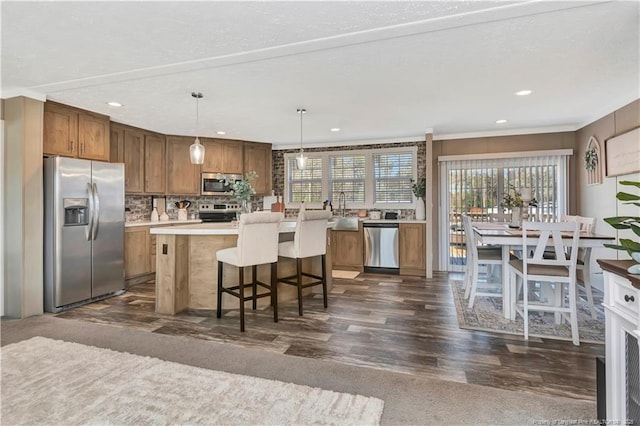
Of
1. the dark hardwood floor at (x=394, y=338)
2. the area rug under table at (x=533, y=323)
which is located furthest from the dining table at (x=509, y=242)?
the dark hardwood floor at (x=394, y=338)

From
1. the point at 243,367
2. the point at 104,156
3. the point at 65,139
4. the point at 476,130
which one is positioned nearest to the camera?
the point at 243,367

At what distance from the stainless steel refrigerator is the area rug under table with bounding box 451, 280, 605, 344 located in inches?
160

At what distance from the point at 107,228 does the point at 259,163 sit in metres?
2.82

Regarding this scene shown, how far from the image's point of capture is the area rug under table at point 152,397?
1720mm

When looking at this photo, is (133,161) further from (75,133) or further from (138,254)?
(138,254)

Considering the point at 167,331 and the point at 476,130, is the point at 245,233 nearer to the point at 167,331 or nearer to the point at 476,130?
the point at 167,331

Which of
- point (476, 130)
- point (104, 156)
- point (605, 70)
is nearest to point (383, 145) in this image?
point (476, 130)

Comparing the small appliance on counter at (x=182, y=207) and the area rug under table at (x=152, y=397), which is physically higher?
the small appliance on counter at (x=182, y=207)

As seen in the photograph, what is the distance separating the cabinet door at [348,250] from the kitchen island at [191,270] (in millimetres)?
2097

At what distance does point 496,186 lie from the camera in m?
5.36

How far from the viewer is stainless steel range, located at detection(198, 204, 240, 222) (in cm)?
601

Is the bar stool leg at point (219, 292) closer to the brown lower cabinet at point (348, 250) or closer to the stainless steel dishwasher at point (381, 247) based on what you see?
the brown lower cabinet at point (348, 250)

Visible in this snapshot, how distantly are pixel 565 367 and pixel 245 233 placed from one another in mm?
2637

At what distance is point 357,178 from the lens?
6.20 metres
